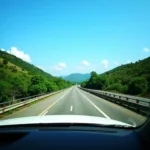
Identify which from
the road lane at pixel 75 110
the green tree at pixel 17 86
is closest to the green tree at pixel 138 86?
the green tree at pixel 17 86

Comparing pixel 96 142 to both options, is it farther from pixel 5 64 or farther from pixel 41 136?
pixel 5 64

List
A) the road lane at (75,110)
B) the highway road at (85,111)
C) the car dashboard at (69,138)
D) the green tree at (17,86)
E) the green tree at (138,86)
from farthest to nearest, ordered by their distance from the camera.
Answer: the green tree at (17,86) < the green tree at (138,86) < the road lane at (75,110) < the highway road at (85,111) < the car dashboard at (69,138)

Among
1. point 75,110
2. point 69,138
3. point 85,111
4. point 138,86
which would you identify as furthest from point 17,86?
point 69,138

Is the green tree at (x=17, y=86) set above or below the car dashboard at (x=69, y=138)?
above

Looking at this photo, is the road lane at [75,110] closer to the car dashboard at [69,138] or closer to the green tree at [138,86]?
the car dashboard at [69,138]

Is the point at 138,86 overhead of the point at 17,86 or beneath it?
beneath

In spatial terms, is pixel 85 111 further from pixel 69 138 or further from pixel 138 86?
pixel 138 86

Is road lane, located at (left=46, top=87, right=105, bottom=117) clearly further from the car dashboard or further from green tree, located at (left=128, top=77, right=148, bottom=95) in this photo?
green tree, located at (left=128, top=77, right=148, bottom=95)

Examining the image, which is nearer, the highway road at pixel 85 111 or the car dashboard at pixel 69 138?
the car dashboard at pixel 69 138

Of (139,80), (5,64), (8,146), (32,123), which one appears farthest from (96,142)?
(5,64)

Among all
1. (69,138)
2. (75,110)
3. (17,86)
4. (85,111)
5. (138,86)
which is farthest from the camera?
(17,86)

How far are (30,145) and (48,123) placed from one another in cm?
105

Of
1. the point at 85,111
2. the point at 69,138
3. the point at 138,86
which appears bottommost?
the point at 85,111

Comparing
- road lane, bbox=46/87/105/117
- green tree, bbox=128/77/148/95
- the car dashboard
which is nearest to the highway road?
road lane, bbox=46/87/105/117
